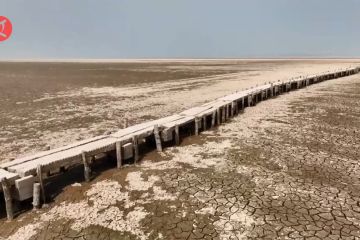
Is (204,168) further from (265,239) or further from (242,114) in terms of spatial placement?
(242,114)

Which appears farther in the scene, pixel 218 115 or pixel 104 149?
pixel 218 115

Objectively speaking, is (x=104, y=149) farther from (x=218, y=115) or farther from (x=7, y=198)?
(x=218, y=115)

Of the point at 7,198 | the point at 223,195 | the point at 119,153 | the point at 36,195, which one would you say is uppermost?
the point at 119,153

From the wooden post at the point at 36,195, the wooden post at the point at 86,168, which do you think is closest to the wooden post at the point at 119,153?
the wooden post at the point at 86,168

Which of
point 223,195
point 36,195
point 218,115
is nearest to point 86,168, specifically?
point 36,195

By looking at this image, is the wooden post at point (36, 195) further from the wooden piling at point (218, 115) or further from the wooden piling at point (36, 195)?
the wooden piling at point (218, 115)
